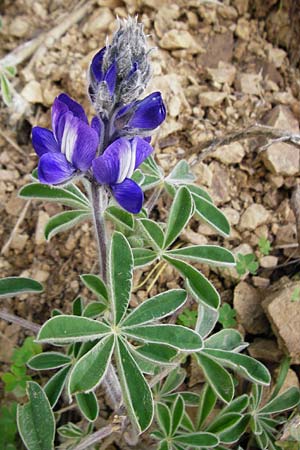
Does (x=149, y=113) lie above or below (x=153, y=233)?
above

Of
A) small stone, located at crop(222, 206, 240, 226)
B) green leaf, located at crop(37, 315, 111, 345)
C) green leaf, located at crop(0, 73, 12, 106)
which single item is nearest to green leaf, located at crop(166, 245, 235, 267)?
green leaf, located at crop(37, 315, 111, 345)

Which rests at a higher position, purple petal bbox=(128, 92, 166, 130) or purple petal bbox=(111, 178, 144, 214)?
purple petal bbox=(128, 92, 166, 130)

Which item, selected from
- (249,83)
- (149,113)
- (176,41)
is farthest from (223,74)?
(149,113)

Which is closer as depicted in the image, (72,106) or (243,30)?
(72,106)

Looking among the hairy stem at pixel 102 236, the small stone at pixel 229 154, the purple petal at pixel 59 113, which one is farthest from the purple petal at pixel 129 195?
the small stone at pixel 229 154

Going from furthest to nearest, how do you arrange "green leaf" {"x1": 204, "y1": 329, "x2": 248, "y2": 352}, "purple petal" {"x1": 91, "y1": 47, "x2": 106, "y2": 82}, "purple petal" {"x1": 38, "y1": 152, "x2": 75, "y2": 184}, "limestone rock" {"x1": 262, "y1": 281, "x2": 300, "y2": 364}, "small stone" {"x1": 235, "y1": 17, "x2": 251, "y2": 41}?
"small stone" {"x1": 235, "y1": 17, "x2": 251, "y2": 41} → "limestone rock" {"x1": 262, "y1": 281, "x2": 300, "y2": 364} → "green leaf" {"x1": 204, "y1": 329, "x2": 248, "y2": 352} → "purple petal" {"x1": 91, "y1": 47, "x2": 106, "y2": 82} → "purple petal" {"x1": 38, "y1": 152, "x2": 75, "y2": 184}

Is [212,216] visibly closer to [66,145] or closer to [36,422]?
[66,145]

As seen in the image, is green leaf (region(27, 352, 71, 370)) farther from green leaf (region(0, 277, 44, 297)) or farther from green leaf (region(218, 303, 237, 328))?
green leaf (region(218, 303, 237, 328))
